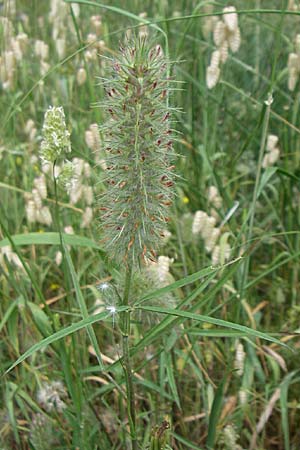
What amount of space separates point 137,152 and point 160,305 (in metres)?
0.53

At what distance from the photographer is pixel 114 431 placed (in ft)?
5.84

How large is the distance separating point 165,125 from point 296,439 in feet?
3.22

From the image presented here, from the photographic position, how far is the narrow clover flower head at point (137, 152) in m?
1.13

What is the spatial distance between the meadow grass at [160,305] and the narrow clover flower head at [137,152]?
0.21ft

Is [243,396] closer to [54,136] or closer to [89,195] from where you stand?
[89,195]

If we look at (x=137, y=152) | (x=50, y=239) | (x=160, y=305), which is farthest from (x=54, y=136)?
(x=160, y=305)

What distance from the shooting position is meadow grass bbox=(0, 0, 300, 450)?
1.51 meters

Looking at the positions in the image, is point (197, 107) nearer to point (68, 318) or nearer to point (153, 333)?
point (68, 318)

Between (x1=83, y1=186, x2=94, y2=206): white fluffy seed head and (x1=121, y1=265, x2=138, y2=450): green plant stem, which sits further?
(x1=83, y1=186, x2=94, y2=206): white fluffy seed head

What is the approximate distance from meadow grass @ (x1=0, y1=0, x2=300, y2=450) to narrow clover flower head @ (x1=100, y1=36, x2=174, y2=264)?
65 millimetres

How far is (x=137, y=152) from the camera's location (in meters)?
1.15

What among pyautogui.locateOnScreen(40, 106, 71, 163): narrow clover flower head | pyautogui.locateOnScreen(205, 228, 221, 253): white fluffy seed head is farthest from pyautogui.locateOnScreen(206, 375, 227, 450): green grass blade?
pyautogui.locateOnScreen(40, 106, 71, 163): narrow clover flower head

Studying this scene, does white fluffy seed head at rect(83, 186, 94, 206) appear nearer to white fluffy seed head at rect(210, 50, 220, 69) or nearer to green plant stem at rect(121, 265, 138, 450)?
white fluffy seed head at rect(210, 50, 220, 69)

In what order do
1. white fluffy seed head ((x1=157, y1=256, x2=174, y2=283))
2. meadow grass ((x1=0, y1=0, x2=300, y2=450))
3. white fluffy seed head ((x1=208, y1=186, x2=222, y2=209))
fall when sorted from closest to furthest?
meadow grass ((x1=0, y1=0, x2=300, y2=450)) → white fluffy seed head ((x1=157, y1=256, x2=174, y2=283)) → white fluffy seed head ((x1=208, y1=186, x2=222, y2=209))
